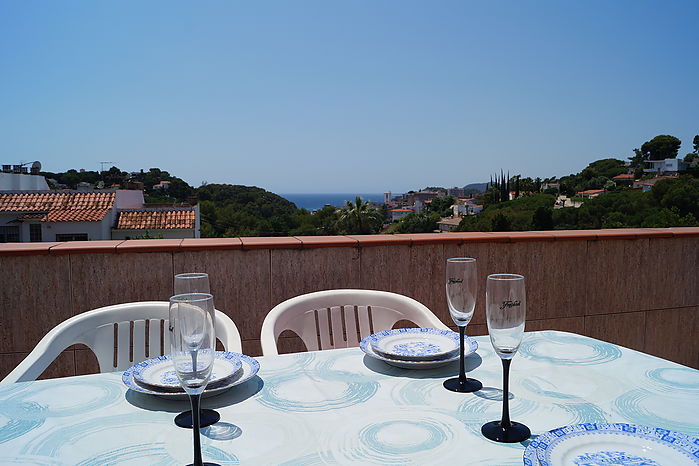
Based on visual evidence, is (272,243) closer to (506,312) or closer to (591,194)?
(506,312)

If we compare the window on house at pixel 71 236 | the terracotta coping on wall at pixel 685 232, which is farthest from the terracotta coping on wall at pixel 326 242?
the window on house at pixel 71 236

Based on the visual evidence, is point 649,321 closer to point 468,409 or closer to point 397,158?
point 468,409

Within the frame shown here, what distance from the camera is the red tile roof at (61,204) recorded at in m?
20.3

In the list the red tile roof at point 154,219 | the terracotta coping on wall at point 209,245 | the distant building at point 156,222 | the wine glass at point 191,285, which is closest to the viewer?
the wine glass at point 191,285

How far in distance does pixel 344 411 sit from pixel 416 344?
39 centimetres

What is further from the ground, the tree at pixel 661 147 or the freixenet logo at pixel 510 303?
the tree at pixel 661 147

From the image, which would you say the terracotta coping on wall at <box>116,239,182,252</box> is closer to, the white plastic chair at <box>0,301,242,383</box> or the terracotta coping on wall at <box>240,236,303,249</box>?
the terracotta coping on wall at <box>240,236,303,249</box>

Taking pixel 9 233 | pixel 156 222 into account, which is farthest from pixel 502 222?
pixel 9 233

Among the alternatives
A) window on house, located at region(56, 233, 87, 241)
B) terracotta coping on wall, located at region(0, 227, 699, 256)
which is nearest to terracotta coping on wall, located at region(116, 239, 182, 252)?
terracotta coping on wall, located at region(0, 227, 699, 256)

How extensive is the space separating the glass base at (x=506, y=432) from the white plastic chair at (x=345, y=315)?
30.7 inches

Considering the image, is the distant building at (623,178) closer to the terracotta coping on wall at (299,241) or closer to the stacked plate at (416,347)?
the terracotta coping on wall at (299,241)

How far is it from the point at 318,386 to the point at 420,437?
0.30 metres

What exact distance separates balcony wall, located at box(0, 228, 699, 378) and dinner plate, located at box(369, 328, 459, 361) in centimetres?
98

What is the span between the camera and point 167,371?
1080mm
